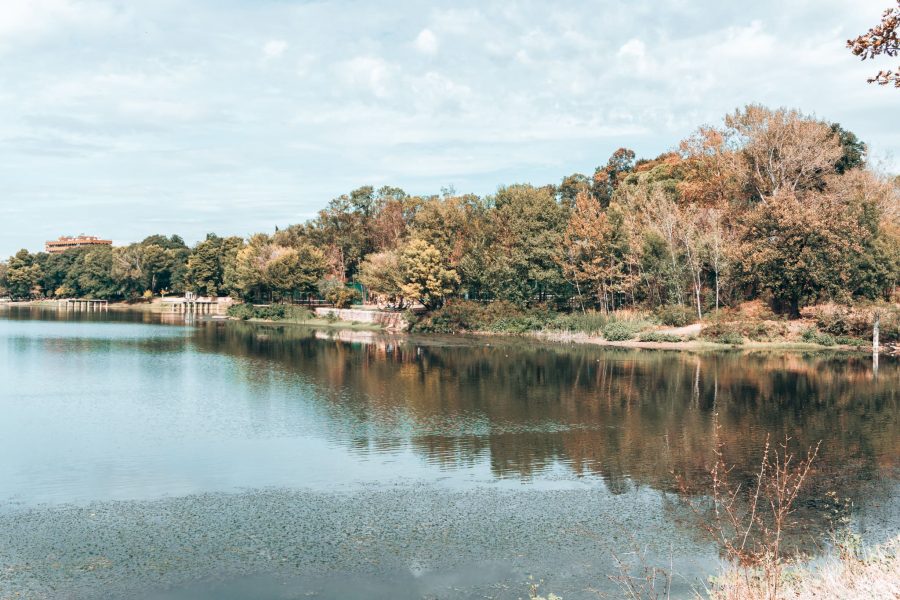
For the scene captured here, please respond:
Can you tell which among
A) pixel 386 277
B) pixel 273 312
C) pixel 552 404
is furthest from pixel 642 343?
pixel 273 312

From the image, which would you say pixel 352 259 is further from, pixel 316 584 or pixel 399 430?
pixel 316 584

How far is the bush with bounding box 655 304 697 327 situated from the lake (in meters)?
14.5

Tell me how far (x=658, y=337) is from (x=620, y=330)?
3.46m

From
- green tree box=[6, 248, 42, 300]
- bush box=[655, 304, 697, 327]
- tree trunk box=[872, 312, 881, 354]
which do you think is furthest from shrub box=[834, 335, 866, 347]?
green tree box=[6, 248, 42, 300]

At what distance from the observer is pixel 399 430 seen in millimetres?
26188

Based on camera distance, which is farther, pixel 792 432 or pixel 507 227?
pixel 507 227

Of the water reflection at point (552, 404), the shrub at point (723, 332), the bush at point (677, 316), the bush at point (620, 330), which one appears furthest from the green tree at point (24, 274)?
the shrub at point (723, 332)

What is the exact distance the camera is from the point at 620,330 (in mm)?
58656

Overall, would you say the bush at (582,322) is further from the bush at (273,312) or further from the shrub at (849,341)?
the bush at (273,312)

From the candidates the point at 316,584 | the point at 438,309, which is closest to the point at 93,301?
the point at 438,309

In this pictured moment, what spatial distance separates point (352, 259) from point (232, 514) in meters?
86.8

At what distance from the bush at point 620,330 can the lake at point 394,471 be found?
14581 millimetres

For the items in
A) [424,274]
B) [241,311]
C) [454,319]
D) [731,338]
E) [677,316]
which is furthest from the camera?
[241,311]

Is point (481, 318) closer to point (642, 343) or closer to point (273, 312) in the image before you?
point (642, 343)
